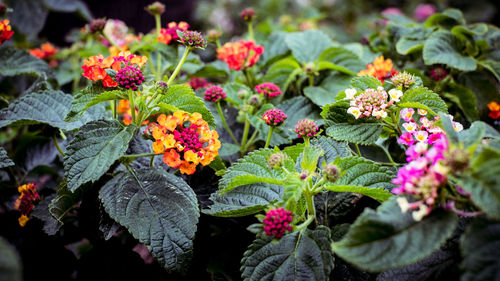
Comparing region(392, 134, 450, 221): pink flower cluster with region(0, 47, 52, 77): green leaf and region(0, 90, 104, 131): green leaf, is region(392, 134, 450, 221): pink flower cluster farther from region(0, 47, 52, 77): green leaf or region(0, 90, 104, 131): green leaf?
region(0, 47, 52, 77): green leaf

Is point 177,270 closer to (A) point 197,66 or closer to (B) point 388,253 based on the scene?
(B) point 388,253

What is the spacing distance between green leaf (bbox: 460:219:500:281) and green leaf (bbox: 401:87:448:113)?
39cm

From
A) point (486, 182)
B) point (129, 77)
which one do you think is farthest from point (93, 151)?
point (486, 182)

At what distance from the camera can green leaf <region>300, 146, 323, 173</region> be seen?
0.83 meters

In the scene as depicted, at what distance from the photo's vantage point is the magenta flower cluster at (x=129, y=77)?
0.88 meters

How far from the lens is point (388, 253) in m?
0.63

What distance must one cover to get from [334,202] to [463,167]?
1.26ft

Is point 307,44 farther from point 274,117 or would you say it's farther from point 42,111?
point 42,111

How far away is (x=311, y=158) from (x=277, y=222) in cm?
18

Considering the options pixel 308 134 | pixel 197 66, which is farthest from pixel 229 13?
pixel 308 134

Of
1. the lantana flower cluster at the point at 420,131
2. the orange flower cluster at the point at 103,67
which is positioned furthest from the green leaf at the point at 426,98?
the orange flower cluster at the point at 103,67

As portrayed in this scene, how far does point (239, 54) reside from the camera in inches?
51.5

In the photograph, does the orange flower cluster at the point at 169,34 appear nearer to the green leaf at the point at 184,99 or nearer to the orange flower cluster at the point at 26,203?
the green leaf at the point at 184,99

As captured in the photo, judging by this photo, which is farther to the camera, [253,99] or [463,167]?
[253,99]
